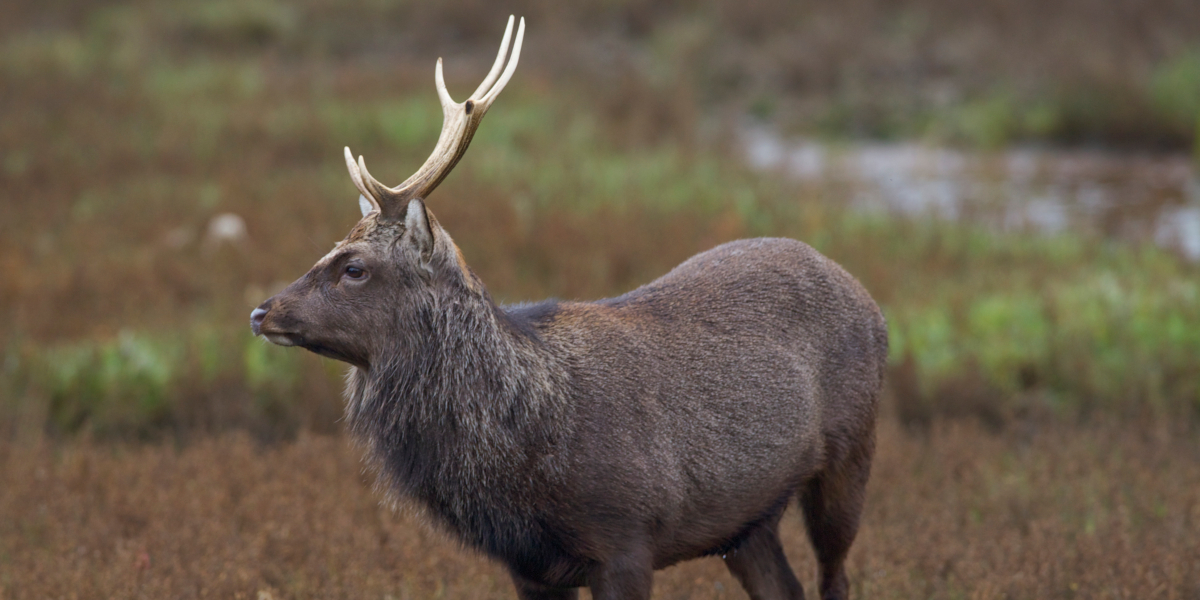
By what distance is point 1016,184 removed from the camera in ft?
50.7

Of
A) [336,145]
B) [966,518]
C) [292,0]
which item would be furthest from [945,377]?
[292,0]

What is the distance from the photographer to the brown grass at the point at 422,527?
4.80 m

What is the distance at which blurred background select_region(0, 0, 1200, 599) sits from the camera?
547cm

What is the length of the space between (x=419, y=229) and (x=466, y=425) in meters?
0.64

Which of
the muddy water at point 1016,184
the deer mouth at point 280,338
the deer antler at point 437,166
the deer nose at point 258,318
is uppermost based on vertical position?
the deer antler at point 437,166

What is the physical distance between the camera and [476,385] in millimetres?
3775

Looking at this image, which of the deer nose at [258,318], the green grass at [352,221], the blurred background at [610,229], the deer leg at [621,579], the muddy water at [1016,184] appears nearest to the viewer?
the deer nose at [258,318]

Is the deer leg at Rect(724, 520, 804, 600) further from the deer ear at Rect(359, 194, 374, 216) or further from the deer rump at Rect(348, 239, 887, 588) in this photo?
the deer ear at Rect(359, 194, 374, 216)

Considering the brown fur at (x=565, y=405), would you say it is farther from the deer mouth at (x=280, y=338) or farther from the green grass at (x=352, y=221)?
the green grass at (x=352, y=221)

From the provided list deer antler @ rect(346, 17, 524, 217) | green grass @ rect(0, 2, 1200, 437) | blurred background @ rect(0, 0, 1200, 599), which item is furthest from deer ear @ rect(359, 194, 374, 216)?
green grass @ rect(0, 2, 1200, 437)

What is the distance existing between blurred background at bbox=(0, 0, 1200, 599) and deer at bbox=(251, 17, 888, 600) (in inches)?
45.9

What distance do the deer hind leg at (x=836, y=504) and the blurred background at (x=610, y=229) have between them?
1.44 ft

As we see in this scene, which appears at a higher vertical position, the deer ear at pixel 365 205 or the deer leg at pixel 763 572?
the deer ear at pixel 365 205

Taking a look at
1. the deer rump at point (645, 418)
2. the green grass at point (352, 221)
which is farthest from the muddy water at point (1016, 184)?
the deer rump at point (645, 418)
